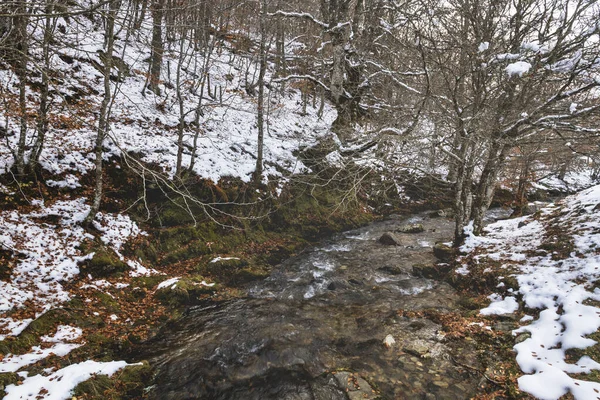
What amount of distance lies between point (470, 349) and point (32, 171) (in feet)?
36.3

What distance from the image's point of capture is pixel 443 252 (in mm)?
10180

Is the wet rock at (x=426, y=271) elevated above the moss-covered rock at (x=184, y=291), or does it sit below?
below

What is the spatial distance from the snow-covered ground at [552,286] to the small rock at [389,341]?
81.8 inches

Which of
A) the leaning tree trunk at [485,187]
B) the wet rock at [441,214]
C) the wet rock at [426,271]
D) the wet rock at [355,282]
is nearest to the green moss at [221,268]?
the wet rock at [355,282]

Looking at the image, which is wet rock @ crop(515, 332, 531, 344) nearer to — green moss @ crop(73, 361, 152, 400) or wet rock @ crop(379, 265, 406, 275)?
wet rock @ crop(379, 265, 406, 275)

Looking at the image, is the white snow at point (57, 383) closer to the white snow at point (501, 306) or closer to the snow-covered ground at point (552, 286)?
the snow-covered ground at point (552, 286)

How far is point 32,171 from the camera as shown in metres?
8.00

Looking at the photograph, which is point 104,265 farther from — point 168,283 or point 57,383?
point 57,383

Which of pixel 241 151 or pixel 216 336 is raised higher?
pixel 241 151

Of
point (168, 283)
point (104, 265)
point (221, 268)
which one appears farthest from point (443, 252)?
point (104, 265)

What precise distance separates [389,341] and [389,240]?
6766 millimetres

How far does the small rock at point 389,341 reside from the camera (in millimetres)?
6038

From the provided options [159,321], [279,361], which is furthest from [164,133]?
[279,361]

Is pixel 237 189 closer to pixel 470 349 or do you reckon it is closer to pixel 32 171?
pixel 32 171
